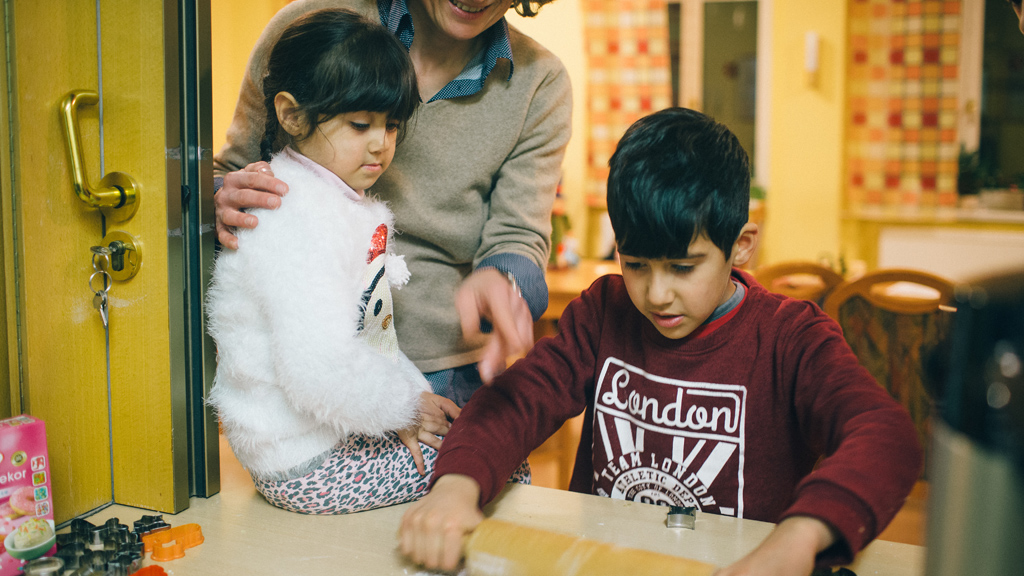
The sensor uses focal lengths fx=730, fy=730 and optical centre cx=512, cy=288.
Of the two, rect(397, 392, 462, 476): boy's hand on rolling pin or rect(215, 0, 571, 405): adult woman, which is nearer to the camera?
rect(397, 392, 462, 476): boy's hand on rolling pin

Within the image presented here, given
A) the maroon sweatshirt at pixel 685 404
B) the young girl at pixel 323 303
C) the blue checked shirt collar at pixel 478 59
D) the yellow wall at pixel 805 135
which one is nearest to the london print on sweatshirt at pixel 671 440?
the maroon sweatshirt at pixel 685 404

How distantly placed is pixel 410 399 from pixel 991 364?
1.94ft

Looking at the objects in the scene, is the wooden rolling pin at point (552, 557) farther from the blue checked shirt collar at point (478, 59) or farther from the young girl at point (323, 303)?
the blue checked shirt collar at point (478, 59)

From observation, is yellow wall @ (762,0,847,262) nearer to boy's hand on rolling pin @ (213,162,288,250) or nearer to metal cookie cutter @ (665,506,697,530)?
metal cookie cutter @ (665,506,697,530)

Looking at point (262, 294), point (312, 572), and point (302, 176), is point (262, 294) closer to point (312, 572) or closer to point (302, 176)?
point (302, 176)

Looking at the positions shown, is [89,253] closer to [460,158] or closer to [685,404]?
[460,158]

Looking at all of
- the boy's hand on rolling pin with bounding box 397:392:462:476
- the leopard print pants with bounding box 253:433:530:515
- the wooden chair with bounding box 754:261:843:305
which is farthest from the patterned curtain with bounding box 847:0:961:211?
the leopard print pants with bounding box 253:433:530:515

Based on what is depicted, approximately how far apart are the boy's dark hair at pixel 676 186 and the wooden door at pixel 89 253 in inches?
20.2

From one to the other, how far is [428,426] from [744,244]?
1.52 ft

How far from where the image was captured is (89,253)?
80 centimetres

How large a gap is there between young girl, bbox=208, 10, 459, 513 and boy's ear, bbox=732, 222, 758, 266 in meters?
0.44

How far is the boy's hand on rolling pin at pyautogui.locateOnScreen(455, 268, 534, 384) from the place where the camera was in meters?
0.85

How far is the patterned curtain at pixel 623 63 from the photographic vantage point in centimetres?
453

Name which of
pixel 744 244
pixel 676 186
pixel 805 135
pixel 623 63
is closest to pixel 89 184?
pixel 676 186
